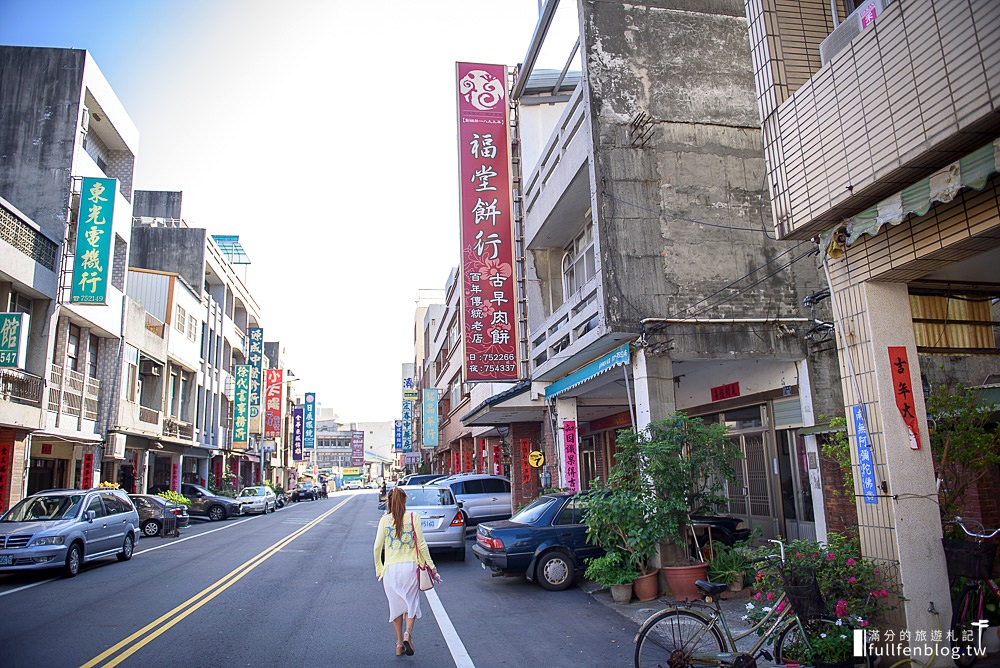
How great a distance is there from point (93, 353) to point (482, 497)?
16298 millimetres

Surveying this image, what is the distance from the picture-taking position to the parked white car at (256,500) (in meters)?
34.6

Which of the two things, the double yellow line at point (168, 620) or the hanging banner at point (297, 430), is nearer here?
the double yellow line at point (168, 620)

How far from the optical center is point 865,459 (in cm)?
666

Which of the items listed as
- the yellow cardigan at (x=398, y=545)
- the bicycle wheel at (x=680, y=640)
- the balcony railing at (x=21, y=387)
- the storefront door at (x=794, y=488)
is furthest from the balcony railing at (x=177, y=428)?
the bicycle wheel at (x=680, y=640)

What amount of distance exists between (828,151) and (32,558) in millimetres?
14583

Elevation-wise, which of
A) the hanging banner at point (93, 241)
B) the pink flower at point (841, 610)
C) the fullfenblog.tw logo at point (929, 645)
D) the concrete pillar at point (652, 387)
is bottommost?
the fullfenblog.tw logo at point (929, 645)

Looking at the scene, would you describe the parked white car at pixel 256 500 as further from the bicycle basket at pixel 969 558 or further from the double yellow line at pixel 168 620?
the bicycle basket at pixel 969 558

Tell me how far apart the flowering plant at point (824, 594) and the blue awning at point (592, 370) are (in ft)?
19.0

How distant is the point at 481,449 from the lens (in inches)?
1389

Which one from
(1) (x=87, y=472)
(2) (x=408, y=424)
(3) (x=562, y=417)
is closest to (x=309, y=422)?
(2) (x=408, y=424)

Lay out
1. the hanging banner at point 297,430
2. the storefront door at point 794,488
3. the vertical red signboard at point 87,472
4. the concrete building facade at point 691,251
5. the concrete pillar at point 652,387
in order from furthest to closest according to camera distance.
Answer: the hanging banner at point 297,430 < the vertical red signboard at point 87,472 < the storefront door at point 794,488 < the concrete building facade at point 691,251 < the concrete pillar at point 652,387

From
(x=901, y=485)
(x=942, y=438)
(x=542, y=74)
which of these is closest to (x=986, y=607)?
(x=901, y=485)

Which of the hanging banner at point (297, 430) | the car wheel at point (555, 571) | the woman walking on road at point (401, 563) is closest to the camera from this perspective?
the woman walking on road at point (401, 563)

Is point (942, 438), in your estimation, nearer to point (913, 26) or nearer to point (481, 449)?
point (913, 26)
